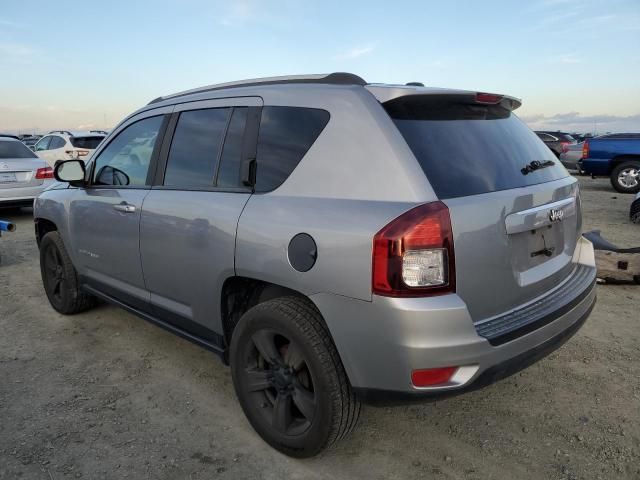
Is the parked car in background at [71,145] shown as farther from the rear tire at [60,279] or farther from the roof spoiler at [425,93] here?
the roof spoiler at [425,93]

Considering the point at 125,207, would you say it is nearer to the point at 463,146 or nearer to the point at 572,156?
the point at 463,146

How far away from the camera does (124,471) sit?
2482 millimetres

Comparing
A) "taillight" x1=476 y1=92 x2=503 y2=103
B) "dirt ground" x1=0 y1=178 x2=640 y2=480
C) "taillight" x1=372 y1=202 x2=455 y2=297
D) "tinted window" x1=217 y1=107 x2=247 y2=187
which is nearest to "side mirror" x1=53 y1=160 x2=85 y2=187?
"dirt ground" x1=0 y1=178 x2=640 y2=480

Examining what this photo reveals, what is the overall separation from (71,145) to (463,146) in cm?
1351

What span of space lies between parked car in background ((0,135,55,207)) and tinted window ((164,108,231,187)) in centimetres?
779

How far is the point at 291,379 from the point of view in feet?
8.30

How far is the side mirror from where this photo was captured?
154 inches

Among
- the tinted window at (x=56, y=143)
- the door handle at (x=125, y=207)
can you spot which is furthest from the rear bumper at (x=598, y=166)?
the tinted window at (x=56, y=143)

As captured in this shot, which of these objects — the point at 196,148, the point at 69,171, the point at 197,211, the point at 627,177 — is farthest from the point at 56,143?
the point at 627,177

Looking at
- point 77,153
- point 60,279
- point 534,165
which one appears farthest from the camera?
point 77,153

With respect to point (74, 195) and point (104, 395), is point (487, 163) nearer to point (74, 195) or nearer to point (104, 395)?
point (104, 395)

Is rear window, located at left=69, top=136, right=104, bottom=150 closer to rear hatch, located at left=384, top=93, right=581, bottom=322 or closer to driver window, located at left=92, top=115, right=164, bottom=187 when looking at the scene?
driver window, located at left=92, top=115, right=164, bottom=187

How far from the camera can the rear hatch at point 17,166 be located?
9438mm

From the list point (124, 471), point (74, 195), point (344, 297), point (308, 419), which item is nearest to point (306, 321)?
point (344, 297)
